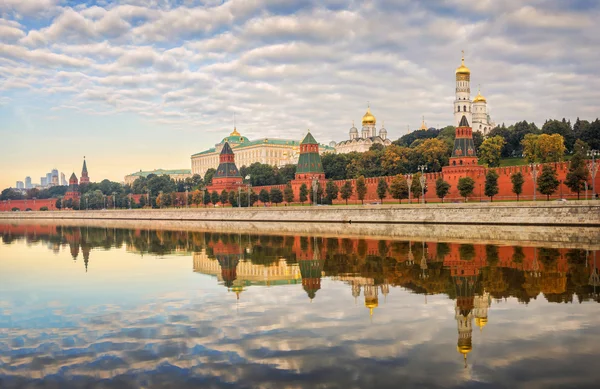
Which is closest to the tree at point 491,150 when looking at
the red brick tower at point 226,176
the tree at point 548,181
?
the tree at point 548,181

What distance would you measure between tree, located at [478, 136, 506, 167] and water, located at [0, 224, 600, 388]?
43148mm

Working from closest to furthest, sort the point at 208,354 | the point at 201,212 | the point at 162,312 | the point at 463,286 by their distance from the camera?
the point at 208,354 < the point at 162,312 < the point at 463,286 < the point at 201,212

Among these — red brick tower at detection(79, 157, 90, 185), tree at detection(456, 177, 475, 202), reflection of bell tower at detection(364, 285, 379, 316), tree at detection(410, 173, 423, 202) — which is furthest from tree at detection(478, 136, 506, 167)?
red brick tower at detection(79, 157, 90, 185)

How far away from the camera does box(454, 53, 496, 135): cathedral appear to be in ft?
274

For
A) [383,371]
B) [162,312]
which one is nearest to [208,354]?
[383,371]

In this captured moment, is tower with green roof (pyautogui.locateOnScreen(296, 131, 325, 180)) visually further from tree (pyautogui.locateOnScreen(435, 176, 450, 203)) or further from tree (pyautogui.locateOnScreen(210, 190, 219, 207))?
tree (pyautogui.locateOnScreen(435, 176, 450, 203))

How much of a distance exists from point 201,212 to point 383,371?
1892 inches

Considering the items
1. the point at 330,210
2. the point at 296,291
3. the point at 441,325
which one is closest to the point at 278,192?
the point at 330,210

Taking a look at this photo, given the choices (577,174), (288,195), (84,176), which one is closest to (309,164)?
(288,195)

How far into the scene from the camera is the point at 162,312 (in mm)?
11070

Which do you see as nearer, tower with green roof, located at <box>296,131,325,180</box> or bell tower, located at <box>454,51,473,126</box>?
tower with green roof, located at <box>296,131,325,180</box>

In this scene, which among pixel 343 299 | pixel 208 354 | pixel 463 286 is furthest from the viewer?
pixel 463 286

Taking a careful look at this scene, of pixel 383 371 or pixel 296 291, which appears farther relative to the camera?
pixel 296 291

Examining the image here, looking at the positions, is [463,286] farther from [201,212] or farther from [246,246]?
[201,212]
